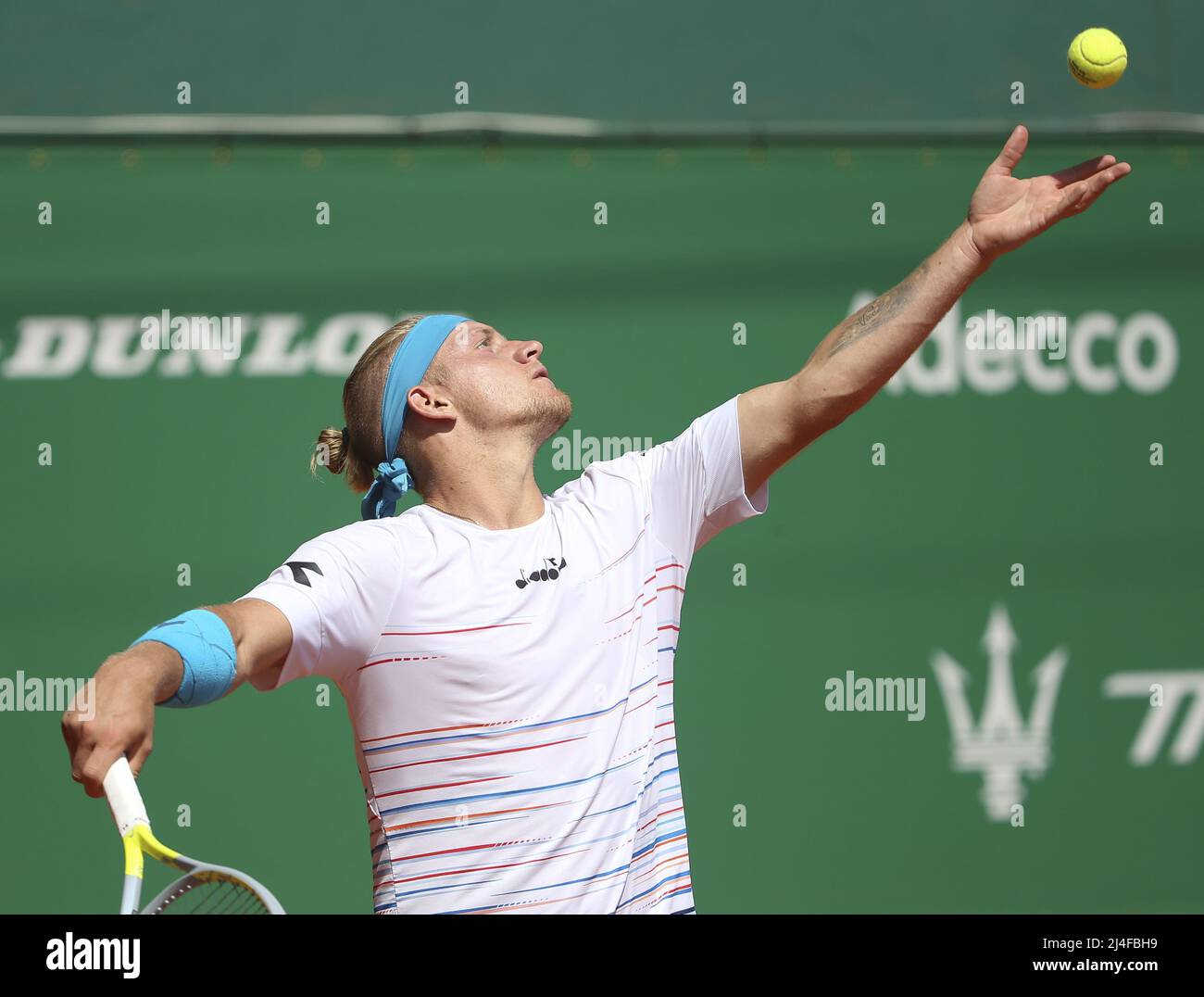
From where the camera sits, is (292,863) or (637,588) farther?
(292,863)

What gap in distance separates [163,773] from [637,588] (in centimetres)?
220

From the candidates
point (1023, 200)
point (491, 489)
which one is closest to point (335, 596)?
point (491, 489)

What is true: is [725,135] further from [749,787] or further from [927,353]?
[749,787]

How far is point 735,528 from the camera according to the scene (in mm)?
4113

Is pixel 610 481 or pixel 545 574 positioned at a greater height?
pixel 610 481

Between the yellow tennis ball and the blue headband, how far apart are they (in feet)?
4.53

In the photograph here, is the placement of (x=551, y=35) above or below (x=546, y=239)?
above

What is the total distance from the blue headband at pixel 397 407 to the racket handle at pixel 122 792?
940 mm

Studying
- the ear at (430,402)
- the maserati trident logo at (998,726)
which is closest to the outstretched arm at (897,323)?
the ear at (430,402)

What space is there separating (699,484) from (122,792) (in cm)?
111

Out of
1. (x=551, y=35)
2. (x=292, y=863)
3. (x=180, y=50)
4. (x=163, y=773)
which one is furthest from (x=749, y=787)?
(x=180, y=50)

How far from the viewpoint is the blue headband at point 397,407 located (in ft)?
8.20

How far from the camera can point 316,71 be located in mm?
4223
